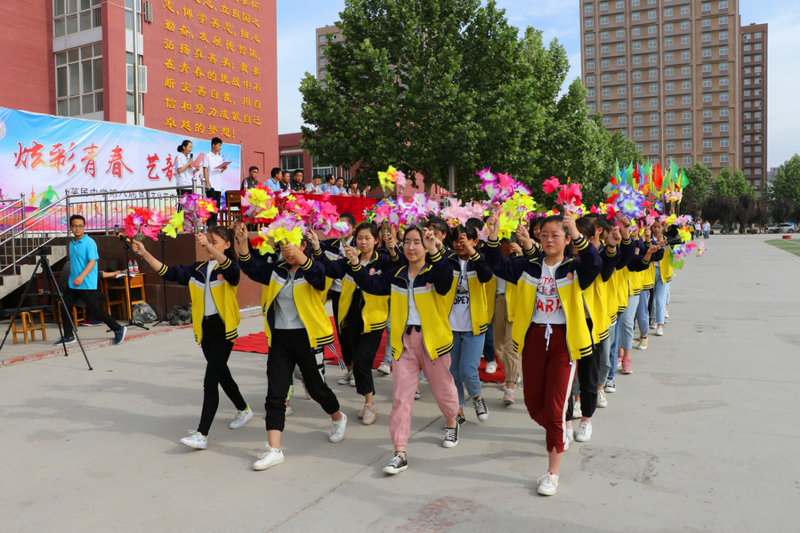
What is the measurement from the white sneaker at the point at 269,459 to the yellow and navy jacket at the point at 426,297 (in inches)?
40.2

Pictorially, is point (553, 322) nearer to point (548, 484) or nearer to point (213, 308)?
point (548, 484)

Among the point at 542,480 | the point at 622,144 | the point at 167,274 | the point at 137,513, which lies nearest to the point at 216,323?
the point at 167,274

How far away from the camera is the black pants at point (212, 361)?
176 inches

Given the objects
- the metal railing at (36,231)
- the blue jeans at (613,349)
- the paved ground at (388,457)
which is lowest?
the paved ground at (388,457)

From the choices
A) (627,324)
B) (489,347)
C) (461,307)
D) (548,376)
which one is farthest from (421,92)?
(548,376)

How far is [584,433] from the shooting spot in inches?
178

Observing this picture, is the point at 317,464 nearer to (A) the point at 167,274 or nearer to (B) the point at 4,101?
(A) the point at 167,274

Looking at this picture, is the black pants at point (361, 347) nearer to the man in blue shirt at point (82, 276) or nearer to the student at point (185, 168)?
the man in blue shirt at point (82, 276)

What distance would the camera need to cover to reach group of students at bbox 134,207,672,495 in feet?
12.8

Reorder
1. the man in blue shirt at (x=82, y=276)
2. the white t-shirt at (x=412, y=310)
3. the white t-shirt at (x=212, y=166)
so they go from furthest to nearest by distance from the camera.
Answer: the white t-shirt at (x=212, y=166), the man in blue shirt at (x=82, y=276), the white t-shirt at (x=412, y=310)

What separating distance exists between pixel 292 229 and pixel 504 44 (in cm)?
1666

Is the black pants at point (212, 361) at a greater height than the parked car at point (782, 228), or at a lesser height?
lesser

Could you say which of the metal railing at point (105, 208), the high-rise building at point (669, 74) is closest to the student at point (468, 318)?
the metal railing at point (105, 208)

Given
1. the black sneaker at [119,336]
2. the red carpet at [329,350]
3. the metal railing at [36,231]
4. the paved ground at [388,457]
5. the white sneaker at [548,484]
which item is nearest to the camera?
the paved ground at [388,457]
